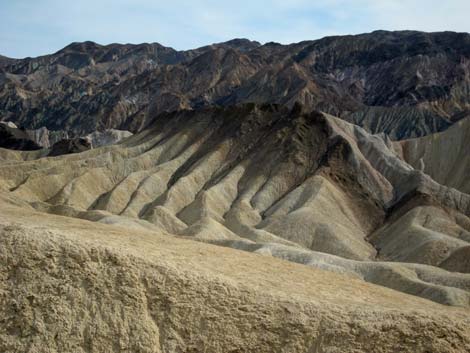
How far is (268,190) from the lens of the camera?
81.2 meters

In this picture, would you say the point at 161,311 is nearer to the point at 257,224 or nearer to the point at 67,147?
the point at 257,224

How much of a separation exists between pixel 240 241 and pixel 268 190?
2759 cm

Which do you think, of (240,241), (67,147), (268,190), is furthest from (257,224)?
(67,147)

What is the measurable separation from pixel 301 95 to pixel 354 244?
366ft

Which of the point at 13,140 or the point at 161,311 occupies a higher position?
the point at 13,140

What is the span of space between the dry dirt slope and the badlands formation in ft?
0.12

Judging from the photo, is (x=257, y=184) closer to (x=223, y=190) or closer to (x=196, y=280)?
(x=223, y=190)

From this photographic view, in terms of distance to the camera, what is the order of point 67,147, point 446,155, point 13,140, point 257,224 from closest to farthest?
point 257,224
point 446,155
point 67,147
point 13,140

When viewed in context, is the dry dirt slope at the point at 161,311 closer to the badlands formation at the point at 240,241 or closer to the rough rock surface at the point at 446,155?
the badlands formation at the point at 240,241

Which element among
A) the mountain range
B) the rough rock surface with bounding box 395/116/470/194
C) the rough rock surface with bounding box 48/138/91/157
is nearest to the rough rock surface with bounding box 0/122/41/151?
the mountain range

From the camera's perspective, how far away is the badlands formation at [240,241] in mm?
15930

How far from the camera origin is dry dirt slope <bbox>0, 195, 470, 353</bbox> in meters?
15.6

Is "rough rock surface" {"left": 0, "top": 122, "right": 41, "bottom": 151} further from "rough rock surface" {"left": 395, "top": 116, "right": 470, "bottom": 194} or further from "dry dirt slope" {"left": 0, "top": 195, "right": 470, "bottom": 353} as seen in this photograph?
"dry dirt slope" {"left": 0, "top": 195, "right": 470, "bottom": 353}

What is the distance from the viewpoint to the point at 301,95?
173250mm
